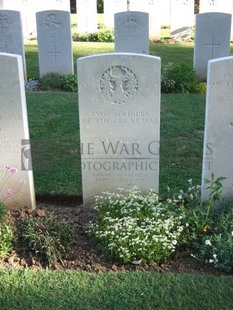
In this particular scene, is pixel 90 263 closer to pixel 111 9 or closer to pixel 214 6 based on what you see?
pixel 214 6

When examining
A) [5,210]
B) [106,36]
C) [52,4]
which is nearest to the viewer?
[5,210]

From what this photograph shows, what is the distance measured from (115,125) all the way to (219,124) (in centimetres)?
100

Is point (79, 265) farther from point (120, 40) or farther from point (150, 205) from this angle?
point (120, 40)

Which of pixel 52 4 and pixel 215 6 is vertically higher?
pixel 52 4

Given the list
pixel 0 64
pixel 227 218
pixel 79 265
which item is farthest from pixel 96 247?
pixel 0 64

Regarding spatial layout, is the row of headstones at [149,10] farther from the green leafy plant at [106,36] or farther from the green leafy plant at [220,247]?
the green leafy plant at [220,247]

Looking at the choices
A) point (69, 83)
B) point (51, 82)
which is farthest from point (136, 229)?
point (51, 82)

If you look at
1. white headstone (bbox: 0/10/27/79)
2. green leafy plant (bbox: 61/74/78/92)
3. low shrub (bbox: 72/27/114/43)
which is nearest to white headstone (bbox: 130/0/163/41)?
low shrub (bbox: 72/27/114/43)

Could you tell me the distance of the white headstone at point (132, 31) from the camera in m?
9.90

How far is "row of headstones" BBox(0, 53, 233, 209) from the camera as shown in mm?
4188

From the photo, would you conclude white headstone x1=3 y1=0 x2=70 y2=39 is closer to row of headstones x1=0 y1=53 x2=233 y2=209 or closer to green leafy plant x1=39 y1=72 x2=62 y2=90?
green leafy plant x1=39 y1=72 x2=62 y2=90

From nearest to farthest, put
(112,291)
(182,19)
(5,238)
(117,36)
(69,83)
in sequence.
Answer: (112,291) < (5,238) < (69,83) < (117,36) < (182,19)

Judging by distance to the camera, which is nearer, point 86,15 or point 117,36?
point 117,36

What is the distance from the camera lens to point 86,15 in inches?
630
